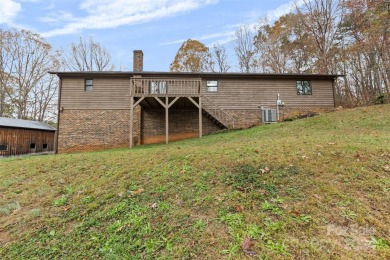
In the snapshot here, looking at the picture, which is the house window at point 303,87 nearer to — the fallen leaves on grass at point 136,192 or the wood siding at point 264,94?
the wood siding at point 264,94

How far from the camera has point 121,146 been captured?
14766 millimetres

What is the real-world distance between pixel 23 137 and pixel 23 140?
0.86 feet

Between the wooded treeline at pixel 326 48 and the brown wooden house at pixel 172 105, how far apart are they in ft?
17.5

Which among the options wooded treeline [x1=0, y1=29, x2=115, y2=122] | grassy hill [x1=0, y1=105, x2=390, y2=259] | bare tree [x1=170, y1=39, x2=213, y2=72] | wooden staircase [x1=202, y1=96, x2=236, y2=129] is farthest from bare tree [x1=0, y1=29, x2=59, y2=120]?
grassy hill [x1=0, y1=105, x2=390, y2=259]

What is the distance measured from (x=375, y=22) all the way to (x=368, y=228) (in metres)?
20.5

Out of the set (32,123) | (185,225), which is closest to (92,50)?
(32,123)

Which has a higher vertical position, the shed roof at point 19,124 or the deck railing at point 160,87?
the deck railing at point 160,87

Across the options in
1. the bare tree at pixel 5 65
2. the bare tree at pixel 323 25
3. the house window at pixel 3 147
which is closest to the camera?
the house window at pixel 3 147

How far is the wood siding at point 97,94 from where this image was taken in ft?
49.2

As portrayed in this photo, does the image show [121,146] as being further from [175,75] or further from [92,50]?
[92,50]

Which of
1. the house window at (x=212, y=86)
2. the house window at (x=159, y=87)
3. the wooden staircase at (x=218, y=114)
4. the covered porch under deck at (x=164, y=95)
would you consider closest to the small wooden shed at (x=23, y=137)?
the covered porch under deck at (x=164, y=95)

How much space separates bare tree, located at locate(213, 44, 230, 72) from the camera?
2798cm

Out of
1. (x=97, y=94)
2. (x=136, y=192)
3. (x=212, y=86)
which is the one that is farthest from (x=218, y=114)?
(x=136, y=192)

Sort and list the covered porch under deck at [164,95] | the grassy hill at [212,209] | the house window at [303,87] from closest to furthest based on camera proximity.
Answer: the grassy hill at [212,209]
the covered porch under deck at [164,95]
the house window at [303,87]
